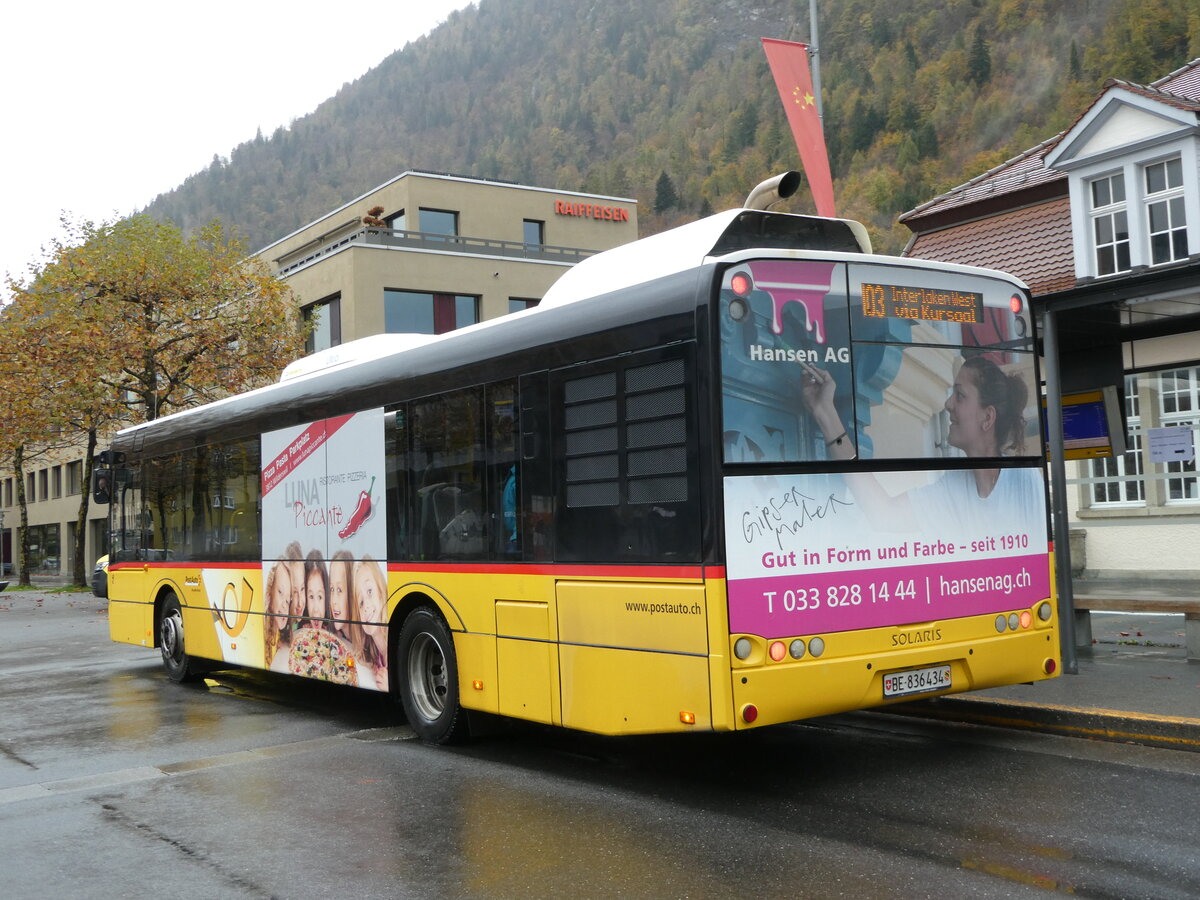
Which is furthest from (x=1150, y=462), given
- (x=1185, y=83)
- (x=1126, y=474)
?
(x=1185, y=83)

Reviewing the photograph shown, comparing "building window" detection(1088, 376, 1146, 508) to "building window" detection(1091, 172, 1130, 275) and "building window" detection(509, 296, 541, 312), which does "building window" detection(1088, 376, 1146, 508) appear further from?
"building window" detection(509, 296, 541, 312)

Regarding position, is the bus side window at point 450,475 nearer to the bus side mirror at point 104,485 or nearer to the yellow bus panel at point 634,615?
the yellow bus panel at point 634,615

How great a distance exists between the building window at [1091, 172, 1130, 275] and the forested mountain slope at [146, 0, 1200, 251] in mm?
63646

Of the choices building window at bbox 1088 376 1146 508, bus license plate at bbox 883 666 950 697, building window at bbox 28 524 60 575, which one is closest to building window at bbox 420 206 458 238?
building window at bbox 1088 376 1146 508

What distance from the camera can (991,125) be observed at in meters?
99.3

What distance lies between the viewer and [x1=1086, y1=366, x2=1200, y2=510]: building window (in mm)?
16641

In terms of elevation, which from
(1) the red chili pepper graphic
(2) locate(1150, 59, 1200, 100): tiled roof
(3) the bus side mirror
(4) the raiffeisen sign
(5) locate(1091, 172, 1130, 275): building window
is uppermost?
(4) the raiffeisen sign

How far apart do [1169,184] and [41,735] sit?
1519 cm

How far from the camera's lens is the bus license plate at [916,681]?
6711 mm

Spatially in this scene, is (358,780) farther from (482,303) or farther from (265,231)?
(265,231)

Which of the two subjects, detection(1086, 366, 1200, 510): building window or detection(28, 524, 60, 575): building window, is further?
detection(28, 524, 60, 575): building window

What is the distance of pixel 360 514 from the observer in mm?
9719

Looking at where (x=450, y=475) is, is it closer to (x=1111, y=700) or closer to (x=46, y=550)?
(x=1111, y=700)

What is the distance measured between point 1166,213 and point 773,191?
1109cm
